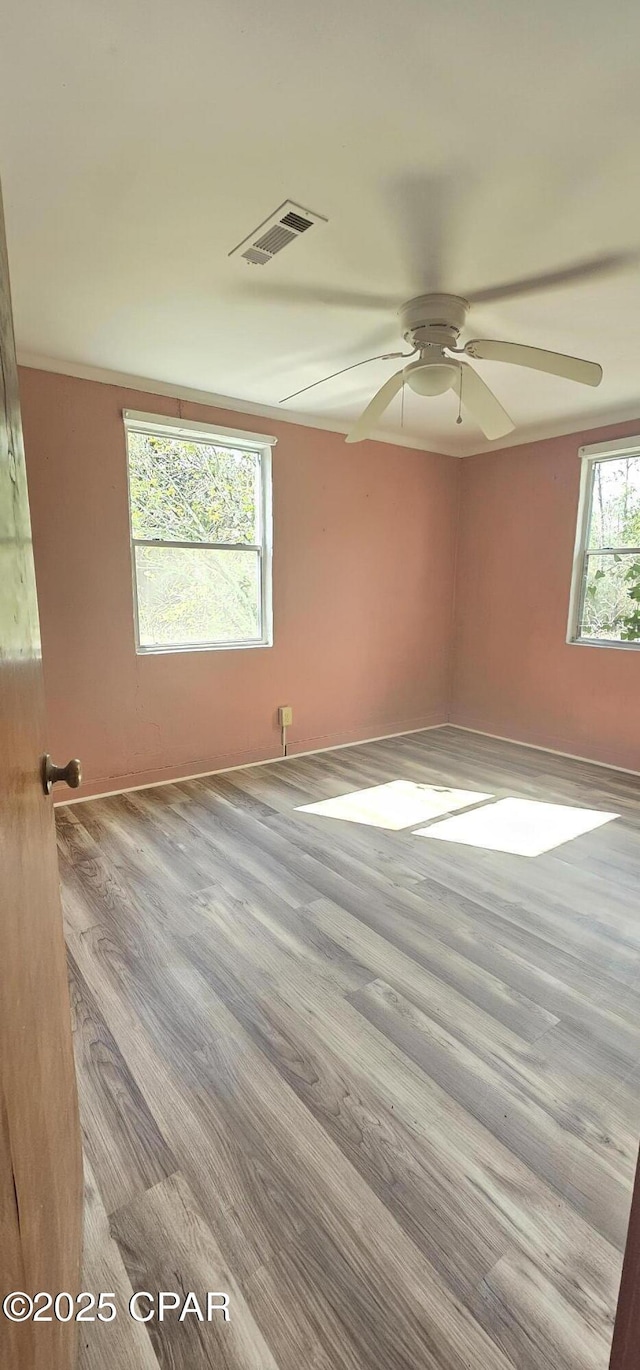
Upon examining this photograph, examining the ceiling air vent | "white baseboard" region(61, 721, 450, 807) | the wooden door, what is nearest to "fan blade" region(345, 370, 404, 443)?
the ceiling air vent

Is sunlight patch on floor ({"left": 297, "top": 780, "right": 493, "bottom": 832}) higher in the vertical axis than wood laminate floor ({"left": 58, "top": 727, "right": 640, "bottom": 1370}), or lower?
higher

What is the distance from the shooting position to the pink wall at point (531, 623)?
13.1 feet

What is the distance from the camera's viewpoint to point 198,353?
9.16 ft

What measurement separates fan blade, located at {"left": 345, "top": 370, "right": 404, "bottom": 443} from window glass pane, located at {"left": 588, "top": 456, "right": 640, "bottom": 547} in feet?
7.18

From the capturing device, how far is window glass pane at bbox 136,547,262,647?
3436 mm

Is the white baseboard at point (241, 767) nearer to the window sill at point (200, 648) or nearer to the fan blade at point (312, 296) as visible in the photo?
the window sill at point (200, 648)

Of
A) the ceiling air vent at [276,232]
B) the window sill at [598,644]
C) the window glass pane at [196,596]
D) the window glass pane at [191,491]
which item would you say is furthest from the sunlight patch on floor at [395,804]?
the ceiling air vent at [276,232]

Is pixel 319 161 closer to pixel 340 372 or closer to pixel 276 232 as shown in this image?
pixel 276 232

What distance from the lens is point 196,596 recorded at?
3633mm

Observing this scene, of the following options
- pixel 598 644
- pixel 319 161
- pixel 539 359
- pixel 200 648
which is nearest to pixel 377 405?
A: pixel 539 359

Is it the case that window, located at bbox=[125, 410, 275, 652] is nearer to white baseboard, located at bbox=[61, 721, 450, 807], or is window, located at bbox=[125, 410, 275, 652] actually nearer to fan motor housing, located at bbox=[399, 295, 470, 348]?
white baseboard, located at bbox=[61, 721, 450, 807]

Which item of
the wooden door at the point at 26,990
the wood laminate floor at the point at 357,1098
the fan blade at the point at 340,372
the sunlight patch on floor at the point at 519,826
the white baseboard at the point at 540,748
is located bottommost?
the wood laminate floor at the point at 357,1098

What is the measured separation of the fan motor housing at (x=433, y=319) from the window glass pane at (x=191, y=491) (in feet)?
5.25

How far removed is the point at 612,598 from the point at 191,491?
2988 millimetres
